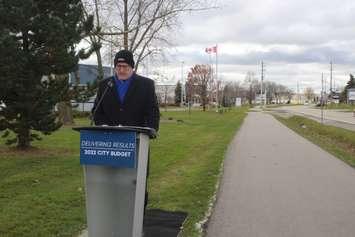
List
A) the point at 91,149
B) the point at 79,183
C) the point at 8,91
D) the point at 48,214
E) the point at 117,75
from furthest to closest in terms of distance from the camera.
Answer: the point at 8,91, the point at 79,183, the point at 48,214, the point at 117,75, the point at 91,149

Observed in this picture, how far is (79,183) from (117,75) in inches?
178

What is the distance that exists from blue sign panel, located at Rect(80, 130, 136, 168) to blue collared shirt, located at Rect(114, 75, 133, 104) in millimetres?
824

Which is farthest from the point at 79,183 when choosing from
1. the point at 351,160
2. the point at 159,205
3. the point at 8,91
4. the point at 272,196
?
the point at 351,160

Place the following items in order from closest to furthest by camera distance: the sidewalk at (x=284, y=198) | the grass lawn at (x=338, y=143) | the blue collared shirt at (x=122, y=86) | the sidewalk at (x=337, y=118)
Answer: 1. the blue collared shirt at (x=122, y=86)
2. the sidewalk at (x=284, y=198)
3. the grass lawn at (x=338, y=143)
4. the sidewalk at (x=337, y=118)

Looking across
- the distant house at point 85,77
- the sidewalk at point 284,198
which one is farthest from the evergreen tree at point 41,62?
the sidewalk at point 284,198

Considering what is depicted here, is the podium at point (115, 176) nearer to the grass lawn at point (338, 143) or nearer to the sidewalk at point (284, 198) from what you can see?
the sidewalk at point (284, 198)

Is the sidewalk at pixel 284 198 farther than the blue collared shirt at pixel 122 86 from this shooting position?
Yes

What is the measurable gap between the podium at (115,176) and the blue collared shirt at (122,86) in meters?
0.68

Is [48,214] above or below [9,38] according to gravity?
below

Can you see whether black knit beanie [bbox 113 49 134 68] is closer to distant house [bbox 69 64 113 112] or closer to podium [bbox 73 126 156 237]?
podium [bbox 73 126 156 237]

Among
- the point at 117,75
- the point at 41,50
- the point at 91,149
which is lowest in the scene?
the point at 91,149

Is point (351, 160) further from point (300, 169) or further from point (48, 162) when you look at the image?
point (48, 162)

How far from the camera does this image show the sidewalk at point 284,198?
7.07 metres

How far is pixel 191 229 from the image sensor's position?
272 inches
